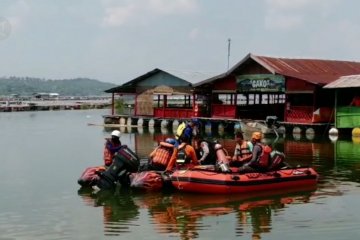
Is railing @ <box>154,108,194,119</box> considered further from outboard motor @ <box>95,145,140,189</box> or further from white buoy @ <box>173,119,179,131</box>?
outboard motor @ <box>95,145,140,189</box>

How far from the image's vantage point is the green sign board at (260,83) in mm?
35781

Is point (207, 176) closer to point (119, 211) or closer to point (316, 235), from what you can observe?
point (119, 211)

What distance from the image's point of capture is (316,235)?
11500mm

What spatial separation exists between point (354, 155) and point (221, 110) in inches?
620

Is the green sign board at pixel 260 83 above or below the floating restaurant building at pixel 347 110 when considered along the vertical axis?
above

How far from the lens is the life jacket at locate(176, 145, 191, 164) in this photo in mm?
16155

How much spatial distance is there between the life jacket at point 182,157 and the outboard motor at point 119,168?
1.14 metres

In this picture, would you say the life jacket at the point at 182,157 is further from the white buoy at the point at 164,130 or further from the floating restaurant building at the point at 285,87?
the white buoy at the point at 164,130

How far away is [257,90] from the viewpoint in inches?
1464

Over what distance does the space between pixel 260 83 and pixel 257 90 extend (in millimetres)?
518

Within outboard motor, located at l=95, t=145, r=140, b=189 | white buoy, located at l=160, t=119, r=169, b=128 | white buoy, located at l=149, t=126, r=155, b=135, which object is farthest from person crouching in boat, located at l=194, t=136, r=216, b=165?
white buoy, located at l=160, t=119, r=169, b=128

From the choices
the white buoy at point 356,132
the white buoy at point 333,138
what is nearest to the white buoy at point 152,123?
the white buoy at point 333,138

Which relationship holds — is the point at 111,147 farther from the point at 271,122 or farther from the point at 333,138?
the point at 271,122

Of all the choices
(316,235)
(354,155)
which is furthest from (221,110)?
(316,235)
